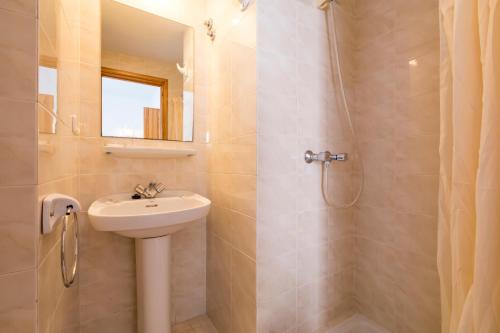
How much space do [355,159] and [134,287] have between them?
1.66 metres

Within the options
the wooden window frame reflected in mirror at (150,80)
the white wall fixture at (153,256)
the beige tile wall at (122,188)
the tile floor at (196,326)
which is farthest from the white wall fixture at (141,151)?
the tile floor at (196,326)

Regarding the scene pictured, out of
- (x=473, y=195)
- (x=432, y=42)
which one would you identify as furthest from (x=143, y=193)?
(x=432, y=42)

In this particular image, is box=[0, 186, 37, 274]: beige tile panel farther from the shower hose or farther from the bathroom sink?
the shower hose

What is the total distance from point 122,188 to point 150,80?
70cm

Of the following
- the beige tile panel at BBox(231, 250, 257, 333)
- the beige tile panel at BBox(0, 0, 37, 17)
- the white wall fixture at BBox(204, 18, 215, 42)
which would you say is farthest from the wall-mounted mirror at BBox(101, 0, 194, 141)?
the beige tile panel at BBox(231, 250, 257, 333)

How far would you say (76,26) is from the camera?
3.83ft

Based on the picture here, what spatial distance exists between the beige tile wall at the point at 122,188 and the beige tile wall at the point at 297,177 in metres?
0.63

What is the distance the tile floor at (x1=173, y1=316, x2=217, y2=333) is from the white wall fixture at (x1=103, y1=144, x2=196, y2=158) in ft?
3.73

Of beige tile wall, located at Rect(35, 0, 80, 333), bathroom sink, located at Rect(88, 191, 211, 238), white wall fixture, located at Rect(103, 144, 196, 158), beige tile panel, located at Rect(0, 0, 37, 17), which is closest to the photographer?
beige tile panel, located at Rect(0, 0, 37, 17)

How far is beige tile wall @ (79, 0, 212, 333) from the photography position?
119 cm

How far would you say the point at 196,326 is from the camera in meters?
1.41

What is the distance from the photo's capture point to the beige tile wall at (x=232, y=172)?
3.54 ft

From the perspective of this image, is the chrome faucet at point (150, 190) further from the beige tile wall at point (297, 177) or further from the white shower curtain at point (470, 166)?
the white shower curtain at point (470, 166)

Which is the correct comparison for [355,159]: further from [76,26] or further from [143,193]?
[76,26]
